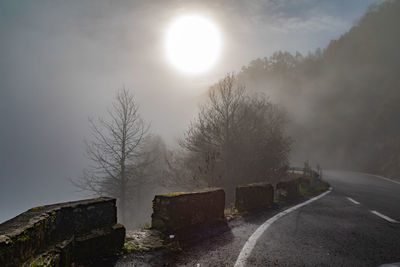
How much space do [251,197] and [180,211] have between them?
340 cm

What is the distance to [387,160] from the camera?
1254 inches

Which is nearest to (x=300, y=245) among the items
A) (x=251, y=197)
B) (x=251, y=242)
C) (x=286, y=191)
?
(x=251, y=242)

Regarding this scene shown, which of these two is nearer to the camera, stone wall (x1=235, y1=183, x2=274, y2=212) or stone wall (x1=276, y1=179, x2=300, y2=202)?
stone wall (x1=235, y1=183, x2=274, y2=212)

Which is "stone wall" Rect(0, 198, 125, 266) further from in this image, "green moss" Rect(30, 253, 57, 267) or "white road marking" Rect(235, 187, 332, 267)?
"white road marking" Rect(235, 187, 332, 267)

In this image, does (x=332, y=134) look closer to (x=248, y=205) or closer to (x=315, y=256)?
(x=248, y=205)

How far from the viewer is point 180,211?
16.5 feet

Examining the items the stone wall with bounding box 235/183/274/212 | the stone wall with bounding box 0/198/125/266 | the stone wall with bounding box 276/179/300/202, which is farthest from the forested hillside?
the stone wall with bounding box 0/198/125/266

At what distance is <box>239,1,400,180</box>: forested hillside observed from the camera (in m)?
38.6

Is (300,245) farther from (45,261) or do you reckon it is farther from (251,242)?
(45,261)

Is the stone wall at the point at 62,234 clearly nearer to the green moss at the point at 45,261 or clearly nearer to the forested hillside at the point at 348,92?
the green moss at the point at 45,261

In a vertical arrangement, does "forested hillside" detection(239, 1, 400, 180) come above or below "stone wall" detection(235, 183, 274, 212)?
above

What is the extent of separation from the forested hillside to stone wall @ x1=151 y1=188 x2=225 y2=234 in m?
33.1

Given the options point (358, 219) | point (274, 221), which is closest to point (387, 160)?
point (358, 219)

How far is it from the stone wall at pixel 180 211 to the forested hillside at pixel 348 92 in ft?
109
